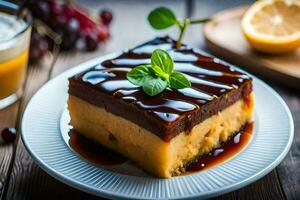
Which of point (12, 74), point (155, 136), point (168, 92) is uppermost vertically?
point (168, 92)

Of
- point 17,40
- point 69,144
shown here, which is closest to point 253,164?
point 69,144

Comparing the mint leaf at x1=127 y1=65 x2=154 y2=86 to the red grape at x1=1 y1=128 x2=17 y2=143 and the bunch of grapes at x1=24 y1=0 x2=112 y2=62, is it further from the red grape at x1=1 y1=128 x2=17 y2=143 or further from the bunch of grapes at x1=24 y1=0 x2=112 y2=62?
the bunch of grapes at x1=24 y1=0 x2=112 y2=62

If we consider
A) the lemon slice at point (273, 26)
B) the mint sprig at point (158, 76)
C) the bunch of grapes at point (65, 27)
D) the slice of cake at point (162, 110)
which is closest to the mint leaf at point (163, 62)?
the mint sprig at point (158, 76)

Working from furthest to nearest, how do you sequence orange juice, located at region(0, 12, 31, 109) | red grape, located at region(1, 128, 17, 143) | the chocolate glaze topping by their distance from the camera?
orange juice, located at region(0, 12, 31, 109), red grape, located at region(1, 128, 17, 143), the chocolate glaze topping

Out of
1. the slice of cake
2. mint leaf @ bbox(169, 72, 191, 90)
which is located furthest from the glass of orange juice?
mint leaf @ bbox(169, 72, 191, 90)

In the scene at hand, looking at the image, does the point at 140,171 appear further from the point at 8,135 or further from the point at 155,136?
the point at 8,135

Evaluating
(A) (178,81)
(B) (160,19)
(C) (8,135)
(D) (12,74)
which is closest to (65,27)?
(D) (12,74)

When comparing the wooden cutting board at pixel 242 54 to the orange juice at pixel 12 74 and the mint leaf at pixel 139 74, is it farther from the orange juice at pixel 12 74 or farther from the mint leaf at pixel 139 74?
the orange juice at pixel 12 74
